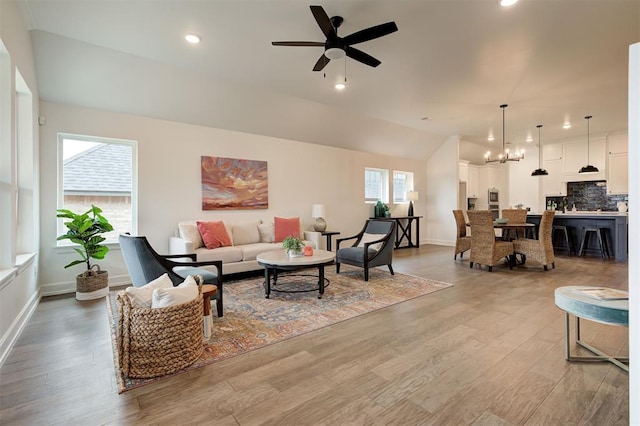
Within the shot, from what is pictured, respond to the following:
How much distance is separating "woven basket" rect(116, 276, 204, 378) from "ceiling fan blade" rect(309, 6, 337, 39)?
2540 millimetres

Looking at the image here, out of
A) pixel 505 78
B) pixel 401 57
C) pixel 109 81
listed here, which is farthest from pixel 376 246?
pixel 109 81

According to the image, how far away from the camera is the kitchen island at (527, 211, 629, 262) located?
5973mm

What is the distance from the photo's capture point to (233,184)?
5.36 meters

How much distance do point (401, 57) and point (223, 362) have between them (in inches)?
157

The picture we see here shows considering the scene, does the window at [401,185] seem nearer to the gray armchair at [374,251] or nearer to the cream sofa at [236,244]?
the gray armchair at [374,251]

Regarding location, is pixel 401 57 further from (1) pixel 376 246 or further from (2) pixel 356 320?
(2) pixel 356 320

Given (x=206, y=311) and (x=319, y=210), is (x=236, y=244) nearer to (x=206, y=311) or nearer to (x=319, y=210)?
(x=319, y=210)

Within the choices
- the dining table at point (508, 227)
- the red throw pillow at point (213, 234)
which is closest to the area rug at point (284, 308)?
the red throw pillow at point (213, 234)

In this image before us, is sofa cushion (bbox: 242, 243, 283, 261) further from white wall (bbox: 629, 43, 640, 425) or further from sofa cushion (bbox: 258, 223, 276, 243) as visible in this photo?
white wall (bbox: 629, 43, 640, 425)

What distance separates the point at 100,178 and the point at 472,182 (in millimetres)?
10445

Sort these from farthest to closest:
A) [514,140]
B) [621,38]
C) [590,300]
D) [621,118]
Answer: [514,140] → [621,118] → [621,38] → [590,300]

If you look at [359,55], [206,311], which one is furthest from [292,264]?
[359,55]

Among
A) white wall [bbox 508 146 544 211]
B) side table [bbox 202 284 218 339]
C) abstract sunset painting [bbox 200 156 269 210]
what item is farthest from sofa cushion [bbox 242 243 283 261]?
white wall [bbox 508 146 544 211]

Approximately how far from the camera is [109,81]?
391cm
